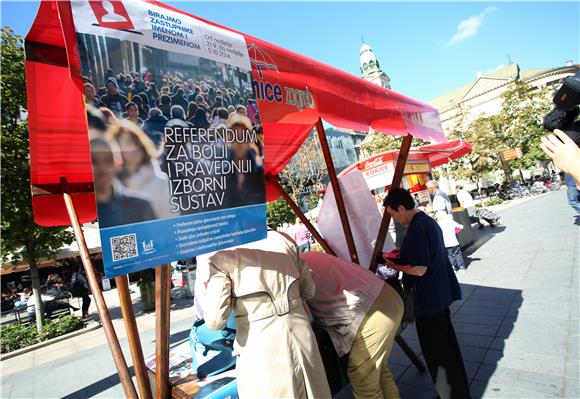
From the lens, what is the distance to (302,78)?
1.93m

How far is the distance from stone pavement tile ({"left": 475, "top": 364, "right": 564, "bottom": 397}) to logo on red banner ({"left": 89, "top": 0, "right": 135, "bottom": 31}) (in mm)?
3845

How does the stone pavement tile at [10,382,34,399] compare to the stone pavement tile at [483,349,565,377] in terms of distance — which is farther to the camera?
the stone pavement tile at [10,382,34,399]

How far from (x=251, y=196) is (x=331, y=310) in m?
1.22

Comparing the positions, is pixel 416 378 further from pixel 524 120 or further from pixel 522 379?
pixel 524 120

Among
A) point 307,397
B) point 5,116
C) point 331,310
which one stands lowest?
point 307,397

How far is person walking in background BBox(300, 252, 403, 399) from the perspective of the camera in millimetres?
2217

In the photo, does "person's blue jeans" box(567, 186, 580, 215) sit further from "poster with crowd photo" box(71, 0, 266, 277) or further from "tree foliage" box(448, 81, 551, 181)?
"tree foliage" box(448, 81, 551, 181)

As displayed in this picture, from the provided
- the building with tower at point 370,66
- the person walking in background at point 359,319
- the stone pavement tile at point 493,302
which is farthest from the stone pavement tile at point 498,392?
the building with tower at point 370,66

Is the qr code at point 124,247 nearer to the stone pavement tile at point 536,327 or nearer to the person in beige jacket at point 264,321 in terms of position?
the person in beige jacket at point 264,321

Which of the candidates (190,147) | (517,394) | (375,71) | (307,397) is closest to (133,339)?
(307,397)

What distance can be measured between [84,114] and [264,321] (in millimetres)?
1618

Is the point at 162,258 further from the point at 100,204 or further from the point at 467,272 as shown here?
the point at 467,272

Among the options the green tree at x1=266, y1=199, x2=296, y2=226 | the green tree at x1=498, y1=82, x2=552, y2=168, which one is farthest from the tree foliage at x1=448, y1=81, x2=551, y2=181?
the green tree at x1=266, y1=199, x2=296, y2=226

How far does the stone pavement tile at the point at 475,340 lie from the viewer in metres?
3.58
